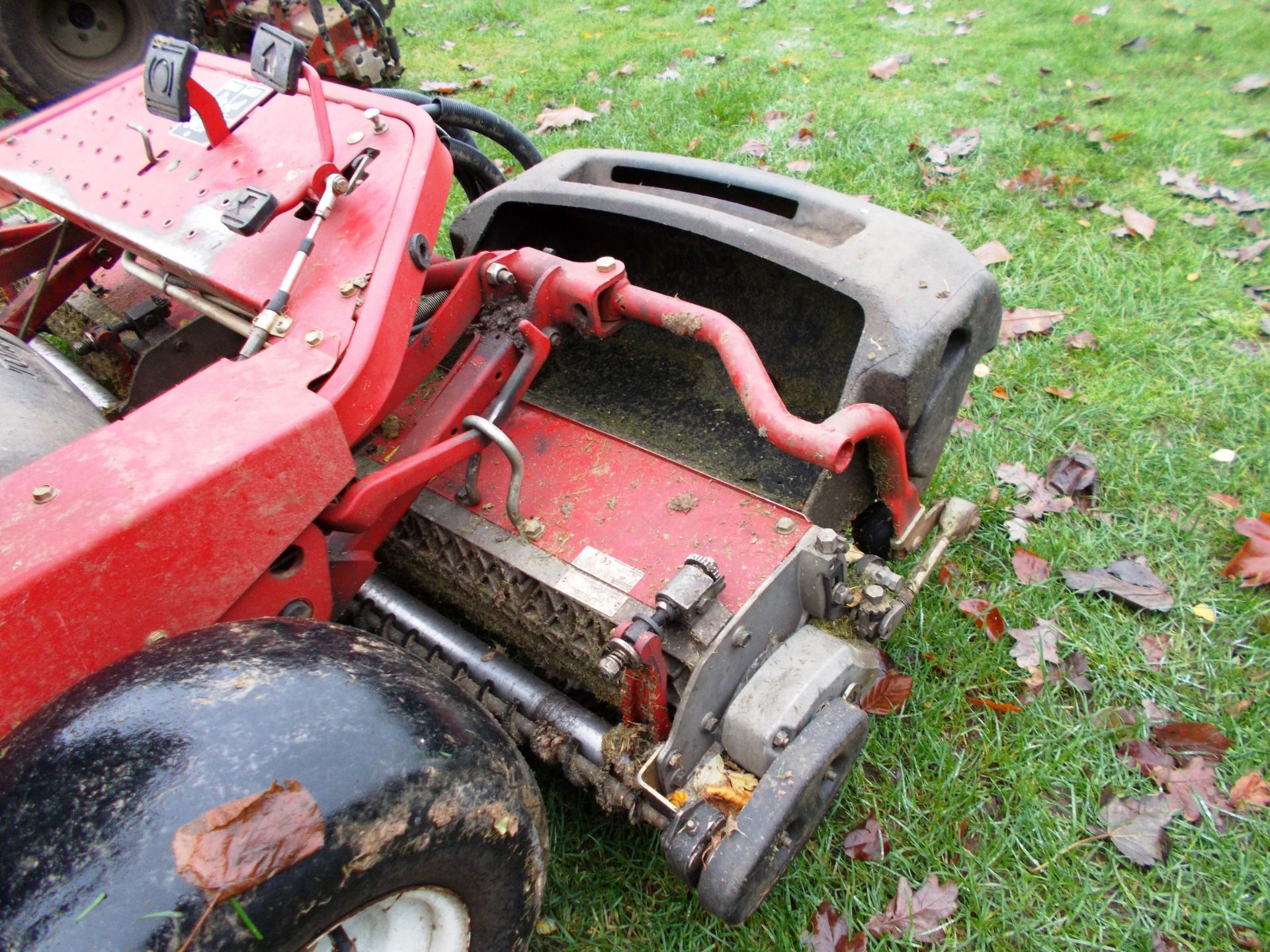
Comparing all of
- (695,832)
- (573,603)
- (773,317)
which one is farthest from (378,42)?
(695,832)

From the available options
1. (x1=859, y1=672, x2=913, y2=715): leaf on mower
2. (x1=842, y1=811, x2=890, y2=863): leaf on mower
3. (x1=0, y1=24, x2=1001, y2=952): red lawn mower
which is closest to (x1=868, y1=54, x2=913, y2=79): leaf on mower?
(x1=0, y1=24, x2=1001, y2=952): red lawn mower

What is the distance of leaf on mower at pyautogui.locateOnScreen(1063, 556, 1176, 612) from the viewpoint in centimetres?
241

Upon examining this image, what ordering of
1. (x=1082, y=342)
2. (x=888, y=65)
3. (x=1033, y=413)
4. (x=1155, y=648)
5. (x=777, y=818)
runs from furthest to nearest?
(x=888, y=65) < (x=1082, y=342) < (x=1033, y=413) < (x=1155, y=648) < (x=777, y=818)

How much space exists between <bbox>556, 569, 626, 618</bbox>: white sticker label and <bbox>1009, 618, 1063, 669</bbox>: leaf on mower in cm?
124

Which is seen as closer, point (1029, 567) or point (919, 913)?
point (919, 913)

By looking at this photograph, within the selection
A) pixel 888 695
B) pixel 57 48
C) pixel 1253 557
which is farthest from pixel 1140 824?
pixel 57 48

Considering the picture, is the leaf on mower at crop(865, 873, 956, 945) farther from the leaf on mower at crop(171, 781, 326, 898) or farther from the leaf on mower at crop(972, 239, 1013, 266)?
the leaf on mower at crop(972, 239, 1013, 266)

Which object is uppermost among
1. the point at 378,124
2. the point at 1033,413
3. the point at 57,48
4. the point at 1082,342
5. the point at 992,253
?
the point at 57,48

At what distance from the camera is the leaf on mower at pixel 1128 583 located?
7.92 feet

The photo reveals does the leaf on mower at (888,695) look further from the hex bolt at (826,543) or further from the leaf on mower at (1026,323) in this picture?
the leaf on mower at (1026,323)

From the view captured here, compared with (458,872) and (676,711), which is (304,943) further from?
(676,711)

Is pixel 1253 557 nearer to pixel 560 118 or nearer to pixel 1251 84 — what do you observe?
pixel 1251 84

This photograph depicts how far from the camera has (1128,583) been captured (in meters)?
2.47

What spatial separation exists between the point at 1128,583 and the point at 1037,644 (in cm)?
39
